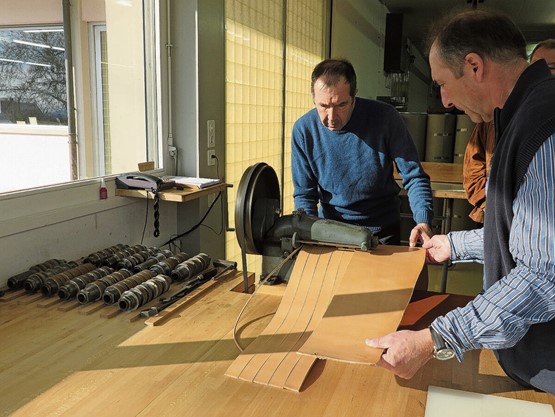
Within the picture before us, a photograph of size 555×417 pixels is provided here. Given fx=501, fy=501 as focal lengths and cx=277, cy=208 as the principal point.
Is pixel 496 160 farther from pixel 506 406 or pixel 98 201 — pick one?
pixel 98 201

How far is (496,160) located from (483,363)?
514 mm

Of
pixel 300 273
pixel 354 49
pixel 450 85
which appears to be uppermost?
pixel 354 49

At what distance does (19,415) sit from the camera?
1012 mm

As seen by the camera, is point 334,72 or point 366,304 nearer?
point 366,304

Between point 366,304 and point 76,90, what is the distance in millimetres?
1718

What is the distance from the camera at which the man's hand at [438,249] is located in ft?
4.88

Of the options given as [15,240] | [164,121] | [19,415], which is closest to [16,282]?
[15,240]

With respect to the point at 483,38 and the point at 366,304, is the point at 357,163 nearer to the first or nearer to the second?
the point at 366,304

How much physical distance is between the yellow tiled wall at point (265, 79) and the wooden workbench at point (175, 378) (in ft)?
6.48

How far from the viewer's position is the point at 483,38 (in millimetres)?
1006

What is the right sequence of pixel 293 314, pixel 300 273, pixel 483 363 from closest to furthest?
pixel 483 363 < pixel 293 314 < pixel 300 273

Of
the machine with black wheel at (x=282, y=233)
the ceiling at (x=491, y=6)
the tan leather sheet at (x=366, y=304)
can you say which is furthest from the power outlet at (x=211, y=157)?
the ceiling at (x=491, y=6)

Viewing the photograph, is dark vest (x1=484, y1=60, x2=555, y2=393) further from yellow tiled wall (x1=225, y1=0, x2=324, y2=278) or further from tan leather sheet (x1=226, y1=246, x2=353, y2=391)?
yellow tiled wall (x1=225, y1=0, x2=324, y2=278)

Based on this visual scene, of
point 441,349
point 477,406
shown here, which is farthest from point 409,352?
point 477,406
